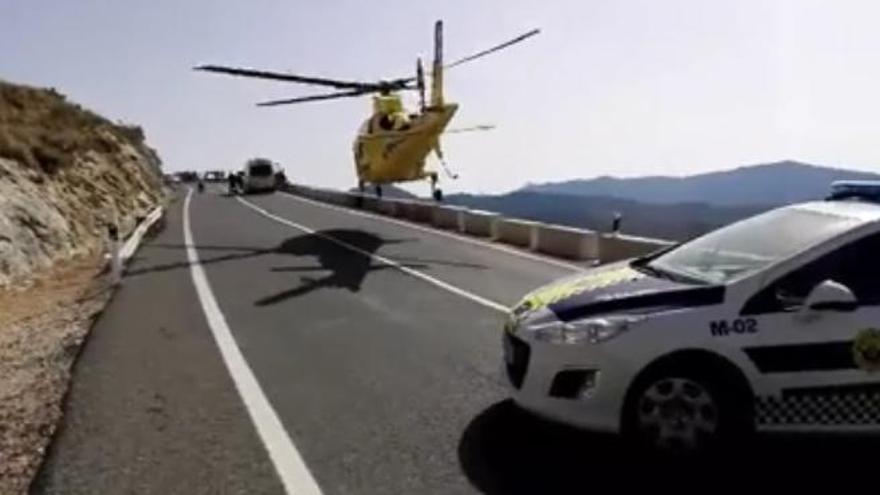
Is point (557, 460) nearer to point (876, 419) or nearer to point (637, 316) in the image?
point (637, 316)

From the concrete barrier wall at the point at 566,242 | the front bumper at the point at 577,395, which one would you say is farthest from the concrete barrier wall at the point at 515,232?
the front bumper at the point at 577,395

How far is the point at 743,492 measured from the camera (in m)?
Result: 5.70

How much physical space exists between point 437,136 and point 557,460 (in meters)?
27.7

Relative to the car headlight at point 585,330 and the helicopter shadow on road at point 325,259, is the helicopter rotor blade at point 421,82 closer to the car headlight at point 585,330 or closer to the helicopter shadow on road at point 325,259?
the helicopter shadow on road at point 325,259

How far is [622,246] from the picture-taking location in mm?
19203

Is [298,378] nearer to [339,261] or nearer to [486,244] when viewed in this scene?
[339,261]

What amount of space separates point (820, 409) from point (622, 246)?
13064 mm

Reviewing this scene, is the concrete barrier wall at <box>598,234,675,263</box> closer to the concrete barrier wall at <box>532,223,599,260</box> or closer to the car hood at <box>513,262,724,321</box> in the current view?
the concrete barrier wall at <box>532,223,599,260</box>

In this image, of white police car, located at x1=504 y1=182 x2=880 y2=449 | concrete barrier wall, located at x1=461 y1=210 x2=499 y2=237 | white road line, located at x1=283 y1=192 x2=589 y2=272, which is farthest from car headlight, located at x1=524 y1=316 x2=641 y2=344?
concrete barrier wall, located at x1=461 y1=210 x2=499 y2=237

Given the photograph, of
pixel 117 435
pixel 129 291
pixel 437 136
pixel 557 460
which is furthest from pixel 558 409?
pixel 437 136

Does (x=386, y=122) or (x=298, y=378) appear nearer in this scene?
(x=298, y=378)

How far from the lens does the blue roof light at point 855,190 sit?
717 cm

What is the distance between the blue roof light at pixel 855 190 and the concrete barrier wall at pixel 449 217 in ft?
72.1

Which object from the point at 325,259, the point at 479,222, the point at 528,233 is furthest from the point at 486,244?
the point at 325,259
